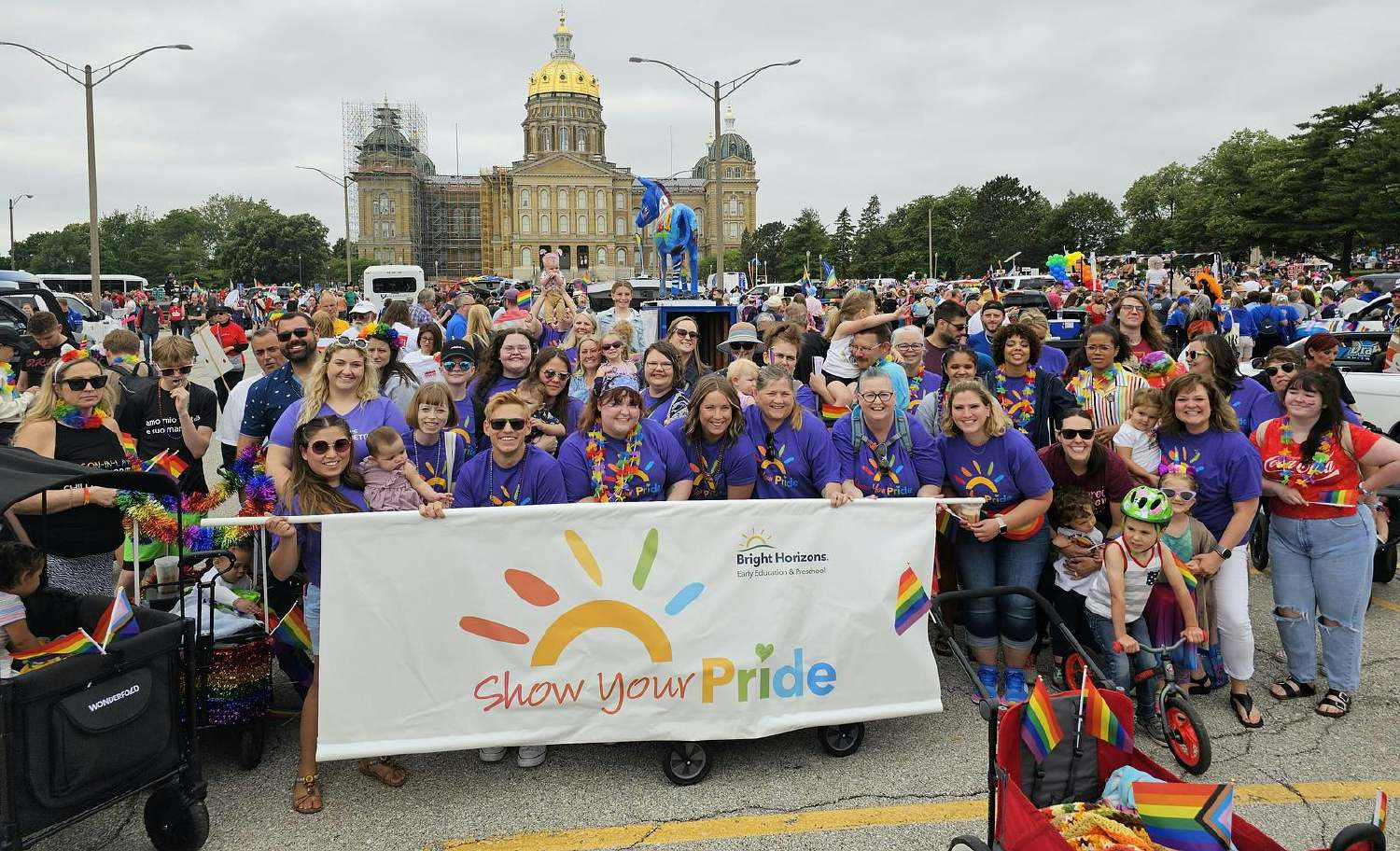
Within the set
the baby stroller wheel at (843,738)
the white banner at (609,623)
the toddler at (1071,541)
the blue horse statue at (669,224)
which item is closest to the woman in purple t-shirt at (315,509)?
the white banner at (609,623)

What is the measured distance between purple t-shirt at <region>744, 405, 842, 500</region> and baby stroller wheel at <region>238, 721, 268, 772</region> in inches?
105

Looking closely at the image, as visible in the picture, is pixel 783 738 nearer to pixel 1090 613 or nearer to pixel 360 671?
pixel 1090 613

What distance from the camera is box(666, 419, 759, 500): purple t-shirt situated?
509cm

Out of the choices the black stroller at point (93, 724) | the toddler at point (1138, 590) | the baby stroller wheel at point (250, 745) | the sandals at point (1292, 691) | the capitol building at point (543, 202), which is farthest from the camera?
the capitol building at point (543, 202)

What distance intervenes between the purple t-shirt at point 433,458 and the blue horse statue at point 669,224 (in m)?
11.0

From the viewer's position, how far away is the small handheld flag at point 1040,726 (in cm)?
337

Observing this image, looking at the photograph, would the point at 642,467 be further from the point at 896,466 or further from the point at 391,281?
the point at 391,281

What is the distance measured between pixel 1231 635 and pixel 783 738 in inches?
94.1

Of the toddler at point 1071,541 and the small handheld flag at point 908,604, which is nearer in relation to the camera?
the small handheld flag at point 908,604

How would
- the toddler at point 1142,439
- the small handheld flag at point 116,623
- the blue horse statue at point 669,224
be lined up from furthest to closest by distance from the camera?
1. the blue horse statue at point 669,224
2. the toddler at point 1142,439
3. the small handheld flag at point 116,623

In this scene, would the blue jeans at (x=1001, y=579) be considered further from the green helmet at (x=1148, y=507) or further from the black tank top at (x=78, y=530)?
the black tank top at (x=78, y=530)

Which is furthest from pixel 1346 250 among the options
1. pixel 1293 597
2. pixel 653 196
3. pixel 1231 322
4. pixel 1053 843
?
pixel 1053 843

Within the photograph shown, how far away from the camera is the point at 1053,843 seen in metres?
2.79

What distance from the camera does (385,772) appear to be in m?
4.40
